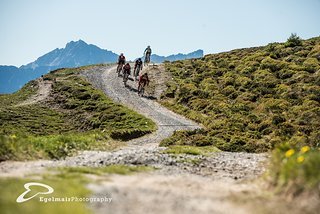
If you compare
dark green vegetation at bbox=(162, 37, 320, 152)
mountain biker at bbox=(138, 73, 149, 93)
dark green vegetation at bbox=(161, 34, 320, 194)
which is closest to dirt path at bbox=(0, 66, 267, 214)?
dark green vegetation at bbox=(161, 34, 320, 194)

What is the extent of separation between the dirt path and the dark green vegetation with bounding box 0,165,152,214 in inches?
18.0

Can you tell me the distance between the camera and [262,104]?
3578 cm

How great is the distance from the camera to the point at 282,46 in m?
59.9

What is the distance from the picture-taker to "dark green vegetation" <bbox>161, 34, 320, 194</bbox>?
428 inches

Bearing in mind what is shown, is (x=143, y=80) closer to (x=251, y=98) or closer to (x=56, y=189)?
(x=251, y=98)

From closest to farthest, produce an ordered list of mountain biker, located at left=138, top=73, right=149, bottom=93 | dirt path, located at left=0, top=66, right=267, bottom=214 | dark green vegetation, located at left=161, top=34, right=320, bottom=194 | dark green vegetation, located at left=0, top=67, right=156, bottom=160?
dirt path, located at left=0, top=66, right=267, bottom=214 < dark green vegetation, located at left=161, top=34, right=320, bottom=194 < dark green vegetation, located at left=0, top=67, right=156, bottom=160 < mountain biker, located at left=138, top=73, right=149, bottom=93

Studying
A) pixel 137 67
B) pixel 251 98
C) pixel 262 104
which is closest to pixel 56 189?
pixel 262 104

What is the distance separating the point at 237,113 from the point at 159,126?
27.0 ft

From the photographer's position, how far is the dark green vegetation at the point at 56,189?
25.8 ft

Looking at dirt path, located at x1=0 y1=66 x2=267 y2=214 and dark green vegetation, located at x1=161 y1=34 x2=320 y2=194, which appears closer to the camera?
dirt path, located at x1=0 y1=66 x2=267 y2=214

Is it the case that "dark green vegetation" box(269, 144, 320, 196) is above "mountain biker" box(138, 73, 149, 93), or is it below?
below

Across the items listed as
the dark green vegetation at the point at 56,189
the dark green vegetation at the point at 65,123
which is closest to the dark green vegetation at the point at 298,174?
the dark green vegetation at the point at 56,189

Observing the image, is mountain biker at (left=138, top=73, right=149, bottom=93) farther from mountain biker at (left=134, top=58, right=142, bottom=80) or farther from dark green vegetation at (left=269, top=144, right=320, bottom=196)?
dark green vegetation at (left=269, top=144, right=320, bottom=196)

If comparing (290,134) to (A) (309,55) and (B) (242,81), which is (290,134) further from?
(A) (309,55)
